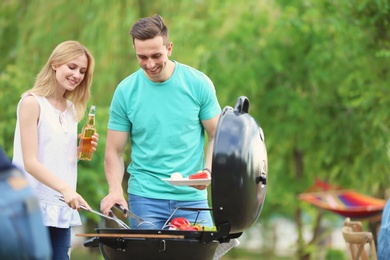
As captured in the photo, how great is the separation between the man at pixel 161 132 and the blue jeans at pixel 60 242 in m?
0.28

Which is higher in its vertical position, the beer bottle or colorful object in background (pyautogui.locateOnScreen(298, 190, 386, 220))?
the beer bottle

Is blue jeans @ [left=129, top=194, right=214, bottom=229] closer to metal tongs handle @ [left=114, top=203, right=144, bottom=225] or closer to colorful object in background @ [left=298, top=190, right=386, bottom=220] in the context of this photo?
metal tongs handle @ [left=114, top=203, right=144, bottom=225]

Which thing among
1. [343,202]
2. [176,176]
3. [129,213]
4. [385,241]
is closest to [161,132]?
[176,176]

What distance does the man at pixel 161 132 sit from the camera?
5.03 m

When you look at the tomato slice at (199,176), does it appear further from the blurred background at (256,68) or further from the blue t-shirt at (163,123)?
the blurred background at (256,68)

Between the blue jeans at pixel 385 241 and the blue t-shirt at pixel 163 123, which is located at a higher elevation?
the blue t-shirt at pixel 163 123

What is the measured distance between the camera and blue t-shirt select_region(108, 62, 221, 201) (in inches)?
198

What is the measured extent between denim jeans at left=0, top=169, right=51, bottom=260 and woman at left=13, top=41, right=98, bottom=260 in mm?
1737

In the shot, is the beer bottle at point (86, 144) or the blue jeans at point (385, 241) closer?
the blue jeans at point (385, 241)

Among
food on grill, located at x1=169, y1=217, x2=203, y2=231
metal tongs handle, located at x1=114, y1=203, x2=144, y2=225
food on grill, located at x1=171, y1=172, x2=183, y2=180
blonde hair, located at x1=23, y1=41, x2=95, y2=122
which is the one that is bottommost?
food on grill, located at x1=169, y1=217, x2=203, y2=231

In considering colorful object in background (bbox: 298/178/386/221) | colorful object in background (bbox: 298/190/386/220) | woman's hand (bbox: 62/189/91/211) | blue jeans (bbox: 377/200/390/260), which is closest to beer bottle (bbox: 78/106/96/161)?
woman's hand (bbox: 62/189/91/211)

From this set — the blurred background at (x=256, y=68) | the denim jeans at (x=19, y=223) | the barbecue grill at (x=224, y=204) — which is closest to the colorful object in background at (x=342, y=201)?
the blurred background at (x=256, y=68)

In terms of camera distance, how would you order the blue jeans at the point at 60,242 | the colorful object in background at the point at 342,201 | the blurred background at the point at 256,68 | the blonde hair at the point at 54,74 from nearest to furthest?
the blue jeans at the point at 60,242, the blonde hair at the point at 54,74, the colorful object in background at the point at 342,201, the blurred background at the point at 256,68

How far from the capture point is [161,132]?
16.5 feet
